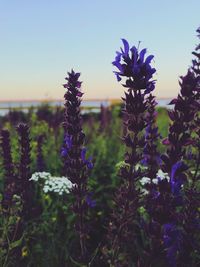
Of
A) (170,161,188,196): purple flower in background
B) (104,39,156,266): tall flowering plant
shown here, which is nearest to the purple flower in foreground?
(104,39,156,266): tall flowering plant

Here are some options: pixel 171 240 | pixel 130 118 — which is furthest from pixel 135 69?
pixel 171 240

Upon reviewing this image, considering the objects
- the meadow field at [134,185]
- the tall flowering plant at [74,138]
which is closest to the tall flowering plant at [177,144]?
the meadow field at [134,185]

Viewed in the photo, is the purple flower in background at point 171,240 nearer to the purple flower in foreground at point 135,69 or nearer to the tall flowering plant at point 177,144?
the tall flowering plant at point 177,144

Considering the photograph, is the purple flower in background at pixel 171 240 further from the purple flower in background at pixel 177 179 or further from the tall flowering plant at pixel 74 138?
the tall flowering plant at pixel 74 138

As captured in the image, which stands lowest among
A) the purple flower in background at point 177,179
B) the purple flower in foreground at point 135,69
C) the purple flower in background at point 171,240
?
the purple flower in background at point 171,240

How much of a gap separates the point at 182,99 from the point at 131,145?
0.54 metres

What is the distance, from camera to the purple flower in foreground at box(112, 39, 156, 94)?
301 centimetres

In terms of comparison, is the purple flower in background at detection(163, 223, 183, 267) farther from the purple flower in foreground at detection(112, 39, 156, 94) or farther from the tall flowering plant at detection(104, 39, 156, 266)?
the purple flower in foreground at detection(112, 39, 156, 94)

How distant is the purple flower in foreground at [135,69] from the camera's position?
3.01m

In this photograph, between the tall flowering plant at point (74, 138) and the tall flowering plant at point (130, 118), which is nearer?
the tall flowering plant at point (130, 118)

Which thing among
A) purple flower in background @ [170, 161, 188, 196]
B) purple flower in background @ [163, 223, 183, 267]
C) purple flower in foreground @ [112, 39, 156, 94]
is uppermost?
purple flower in foreground @ [112, 39, 156, 94]

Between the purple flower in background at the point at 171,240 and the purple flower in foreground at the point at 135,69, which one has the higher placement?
the purple flower in foreground at the point at 135,69

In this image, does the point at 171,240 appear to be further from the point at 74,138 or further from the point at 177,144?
the point at 74,138

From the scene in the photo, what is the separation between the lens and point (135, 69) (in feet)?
9.87
